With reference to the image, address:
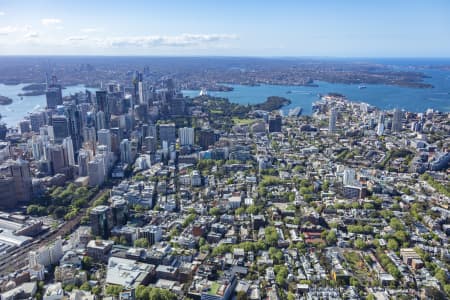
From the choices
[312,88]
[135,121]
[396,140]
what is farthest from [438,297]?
[312,88]

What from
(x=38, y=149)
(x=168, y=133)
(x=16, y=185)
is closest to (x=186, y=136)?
(x=168, y=133)

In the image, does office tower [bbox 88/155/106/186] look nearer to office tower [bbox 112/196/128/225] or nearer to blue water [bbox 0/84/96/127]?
office tower [bbox 112/196/128/225]

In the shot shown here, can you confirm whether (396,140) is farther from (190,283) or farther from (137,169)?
(190,283)

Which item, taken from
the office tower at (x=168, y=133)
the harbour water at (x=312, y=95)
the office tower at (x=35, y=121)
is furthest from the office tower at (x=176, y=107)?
the harbour water at (x=312, y=95)

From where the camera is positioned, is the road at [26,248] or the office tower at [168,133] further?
the office tower at [168,133]

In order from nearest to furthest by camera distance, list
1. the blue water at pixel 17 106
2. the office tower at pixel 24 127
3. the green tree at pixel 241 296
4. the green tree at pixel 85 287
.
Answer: the green tree at pixel 241 296, the green tree at pixel 85 287, the office tower at pixel 24 127, the blue water at pixel 17 106

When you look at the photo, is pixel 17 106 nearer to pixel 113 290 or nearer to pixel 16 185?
pixel 16 185

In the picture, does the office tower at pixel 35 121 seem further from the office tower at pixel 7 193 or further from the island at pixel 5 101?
the island at pixel 5 101
